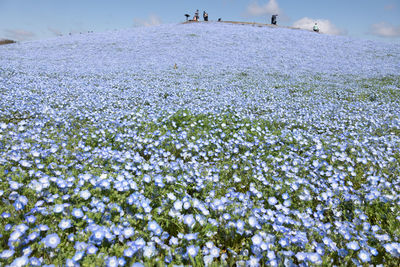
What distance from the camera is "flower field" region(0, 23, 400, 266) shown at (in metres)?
2.28

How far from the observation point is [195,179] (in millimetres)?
3525

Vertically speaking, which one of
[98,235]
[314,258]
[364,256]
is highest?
[98,235]

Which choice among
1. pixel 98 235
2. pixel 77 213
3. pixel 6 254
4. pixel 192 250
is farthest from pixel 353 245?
pixel 6 254

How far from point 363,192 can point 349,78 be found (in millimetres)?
14647

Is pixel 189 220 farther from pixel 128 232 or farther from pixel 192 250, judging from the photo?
pixel 128 232

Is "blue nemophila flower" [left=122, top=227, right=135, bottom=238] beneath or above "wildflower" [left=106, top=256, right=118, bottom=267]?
above

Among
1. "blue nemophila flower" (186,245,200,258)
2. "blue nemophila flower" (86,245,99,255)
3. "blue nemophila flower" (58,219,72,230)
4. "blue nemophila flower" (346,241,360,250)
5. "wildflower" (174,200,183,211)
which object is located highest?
"blue nemophila flower" (58,219,72,230)

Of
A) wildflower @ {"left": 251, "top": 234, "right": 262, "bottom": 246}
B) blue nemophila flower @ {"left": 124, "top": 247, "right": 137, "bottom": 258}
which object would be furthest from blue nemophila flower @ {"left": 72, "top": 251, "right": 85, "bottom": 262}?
wildflower @ {"left": 251, "top": 234, "right": 262, "bottom": 246}

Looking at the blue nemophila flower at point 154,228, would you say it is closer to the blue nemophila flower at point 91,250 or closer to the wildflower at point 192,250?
the wildflower at point 192,250

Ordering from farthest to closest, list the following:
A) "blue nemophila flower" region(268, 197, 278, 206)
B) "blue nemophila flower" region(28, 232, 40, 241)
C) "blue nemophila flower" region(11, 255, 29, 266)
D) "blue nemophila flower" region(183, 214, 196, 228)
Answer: "blue nemophila flower" region(268, 197, 278, 206) < "blue nemophila flower" region(183, 214, 196, 228) < "blue nemophila flower" region(28, 232, 40, 241) < "blue nemophila flower" region(11, 255, 29, 266)

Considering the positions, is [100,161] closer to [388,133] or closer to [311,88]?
[388,133]

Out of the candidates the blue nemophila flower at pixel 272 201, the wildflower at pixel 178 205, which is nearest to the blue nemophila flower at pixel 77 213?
the wildflower at pixel 178 205

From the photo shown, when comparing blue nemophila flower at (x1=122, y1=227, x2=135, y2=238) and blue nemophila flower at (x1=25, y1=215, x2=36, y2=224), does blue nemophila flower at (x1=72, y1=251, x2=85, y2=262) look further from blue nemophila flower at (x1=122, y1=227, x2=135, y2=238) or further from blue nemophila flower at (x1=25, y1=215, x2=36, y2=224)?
blue nemophila flower at (x1=25, y1=215, x2=36, y2=224)

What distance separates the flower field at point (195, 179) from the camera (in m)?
2.28
